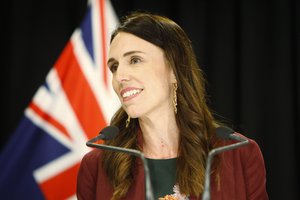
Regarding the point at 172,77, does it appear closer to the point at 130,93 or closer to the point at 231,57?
the point at 130,93

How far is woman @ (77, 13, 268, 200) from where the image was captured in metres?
1.68

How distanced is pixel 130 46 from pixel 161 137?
0.35 m

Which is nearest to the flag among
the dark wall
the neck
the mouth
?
the dark wall

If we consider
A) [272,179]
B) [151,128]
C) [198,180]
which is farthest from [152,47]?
[272,179]

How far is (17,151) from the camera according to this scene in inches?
94.1

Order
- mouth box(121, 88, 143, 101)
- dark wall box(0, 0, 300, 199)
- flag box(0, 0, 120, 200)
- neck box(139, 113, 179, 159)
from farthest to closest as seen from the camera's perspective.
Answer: dark wall box(0, 0, 300, 199) → flag box(0, 0, 120, 200) → neck box(139, 113, 179, 159) → mouth box(121, 88, 143, 101)

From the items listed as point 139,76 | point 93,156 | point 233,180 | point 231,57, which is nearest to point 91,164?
point 93,156

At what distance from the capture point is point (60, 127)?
2.41m

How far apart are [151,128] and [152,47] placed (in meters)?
0.29

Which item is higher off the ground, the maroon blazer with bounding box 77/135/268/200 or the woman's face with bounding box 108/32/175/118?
the woman's face with bounding box 108/32/175/118

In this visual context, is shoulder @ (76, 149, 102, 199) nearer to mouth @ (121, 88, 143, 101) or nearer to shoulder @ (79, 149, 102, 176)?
shoulder @ (79, 149, 102, 176)

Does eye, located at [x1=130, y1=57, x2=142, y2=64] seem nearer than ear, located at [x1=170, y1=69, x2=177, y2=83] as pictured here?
Yes

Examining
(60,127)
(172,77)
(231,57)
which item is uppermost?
(172,77)

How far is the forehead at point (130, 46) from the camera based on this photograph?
1715 millimetres
